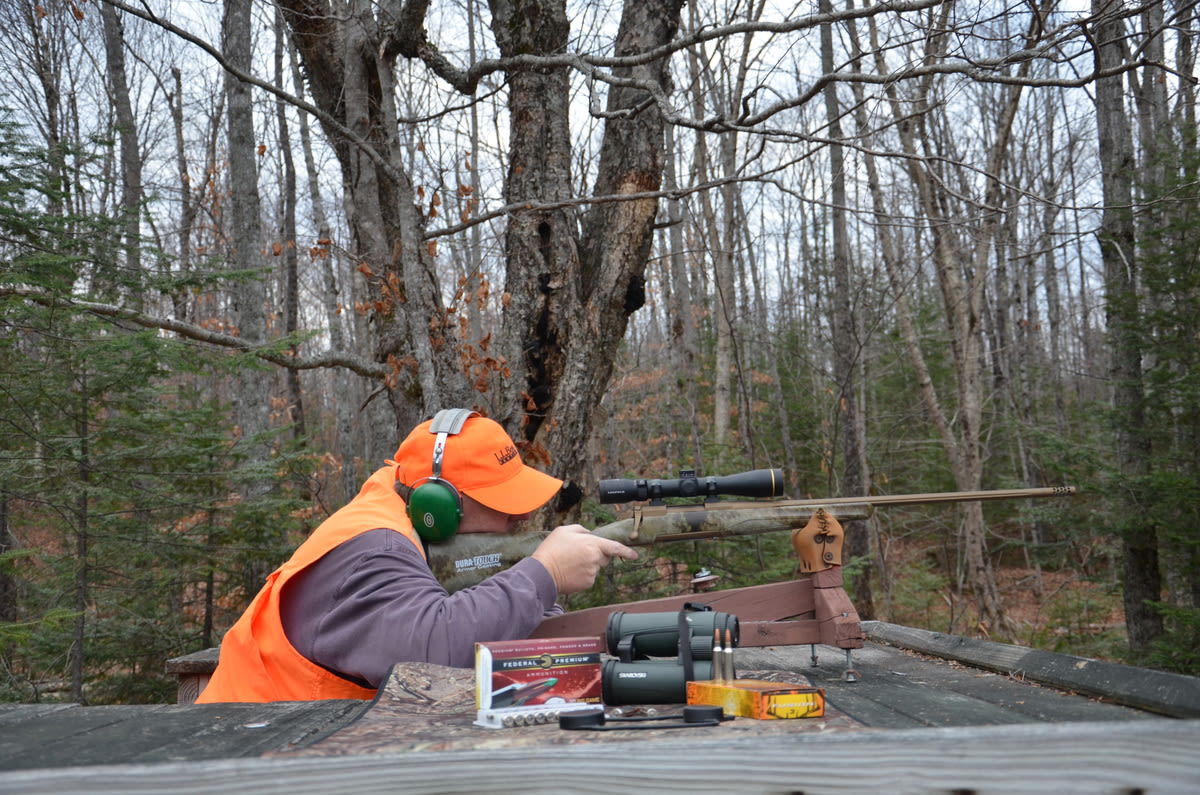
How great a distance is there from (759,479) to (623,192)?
3.32 metres

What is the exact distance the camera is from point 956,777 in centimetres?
136

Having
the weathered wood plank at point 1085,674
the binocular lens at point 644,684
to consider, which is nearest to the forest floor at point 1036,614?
the weathered wood plank at point 1085,674

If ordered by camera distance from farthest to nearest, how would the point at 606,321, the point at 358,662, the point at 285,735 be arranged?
the point at 606,321
the point at 358,662
the point at 285,735

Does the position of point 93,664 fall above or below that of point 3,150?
below

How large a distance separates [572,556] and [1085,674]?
1.66m

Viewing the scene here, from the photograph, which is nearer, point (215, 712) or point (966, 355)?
point (215, 712)

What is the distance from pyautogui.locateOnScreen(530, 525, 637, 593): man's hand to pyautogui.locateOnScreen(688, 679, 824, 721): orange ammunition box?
118 centimetres

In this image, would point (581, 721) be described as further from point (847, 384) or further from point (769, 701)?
point (847, 384)

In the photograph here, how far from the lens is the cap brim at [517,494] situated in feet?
10.6

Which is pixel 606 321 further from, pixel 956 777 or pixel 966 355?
pixel 966 355

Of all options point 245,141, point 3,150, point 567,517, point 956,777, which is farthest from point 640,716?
point 245,141

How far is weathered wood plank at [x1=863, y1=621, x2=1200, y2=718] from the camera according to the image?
216cm

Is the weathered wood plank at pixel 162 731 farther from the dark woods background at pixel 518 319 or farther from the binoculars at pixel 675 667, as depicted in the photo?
the dark woods background at pixel 518 319

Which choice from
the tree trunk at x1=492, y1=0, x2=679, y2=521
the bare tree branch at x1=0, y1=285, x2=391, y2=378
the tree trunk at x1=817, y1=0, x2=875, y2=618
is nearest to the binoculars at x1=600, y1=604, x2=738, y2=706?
the tree trunk at x1=492, y1=0, x2=679, y2=521
